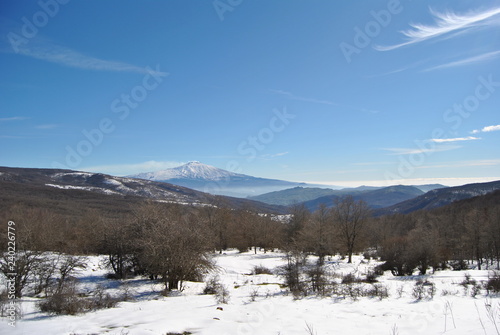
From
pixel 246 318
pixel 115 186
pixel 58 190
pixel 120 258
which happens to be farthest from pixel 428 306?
pixel 115 186

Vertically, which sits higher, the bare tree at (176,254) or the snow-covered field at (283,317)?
the bare tree at (176,254)

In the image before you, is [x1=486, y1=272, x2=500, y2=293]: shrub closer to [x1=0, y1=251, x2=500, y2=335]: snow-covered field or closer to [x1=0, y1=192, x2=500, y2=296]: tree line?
[x1=0, y1=251, x2=500, y2=335]: snow-covered field

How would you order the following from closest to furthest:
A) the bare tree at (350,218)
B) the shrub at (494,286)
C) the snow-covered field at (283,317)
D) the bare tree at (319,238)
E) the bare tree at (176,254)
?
the snow-covered field at (283,317), the shrub at (494,286), the bare tree at (176,254), the bare tree at (319,238), the bare tree at (350,218)

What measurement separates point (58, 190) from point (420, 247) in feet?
490

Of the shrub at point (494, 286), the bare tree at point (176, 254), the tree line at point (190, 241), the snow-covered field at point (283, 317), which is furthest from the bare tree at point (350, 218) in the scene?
the bare tree at point (176, 254)

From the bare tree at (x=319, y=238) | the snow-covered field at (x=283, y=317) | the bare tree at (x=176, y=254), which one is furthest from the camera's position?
the bare tree at (x=319, y=238)

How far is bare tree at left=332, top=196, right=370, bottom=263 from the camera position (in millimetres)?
44969

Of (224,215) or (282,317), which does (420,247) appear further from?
(224,215)

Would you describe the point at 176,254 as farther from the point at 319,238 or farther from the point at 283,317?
the point at 319,238

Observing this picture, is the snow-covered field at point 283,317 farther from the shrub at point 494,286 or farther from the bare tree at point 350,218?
the bare tree at point 350,218

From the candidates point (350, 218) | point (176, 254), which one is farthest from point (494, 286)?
point (350, 218)

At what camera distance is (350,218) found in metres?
45.8

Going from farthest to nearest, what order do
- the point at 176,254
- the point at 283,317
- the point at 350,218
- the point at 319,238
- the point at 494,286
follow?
the point at 350,218, the point at 319,238, the point at 176,254, the point at 494,286, the point at 283,317

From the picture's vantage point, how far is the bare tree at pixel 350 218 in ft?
148
